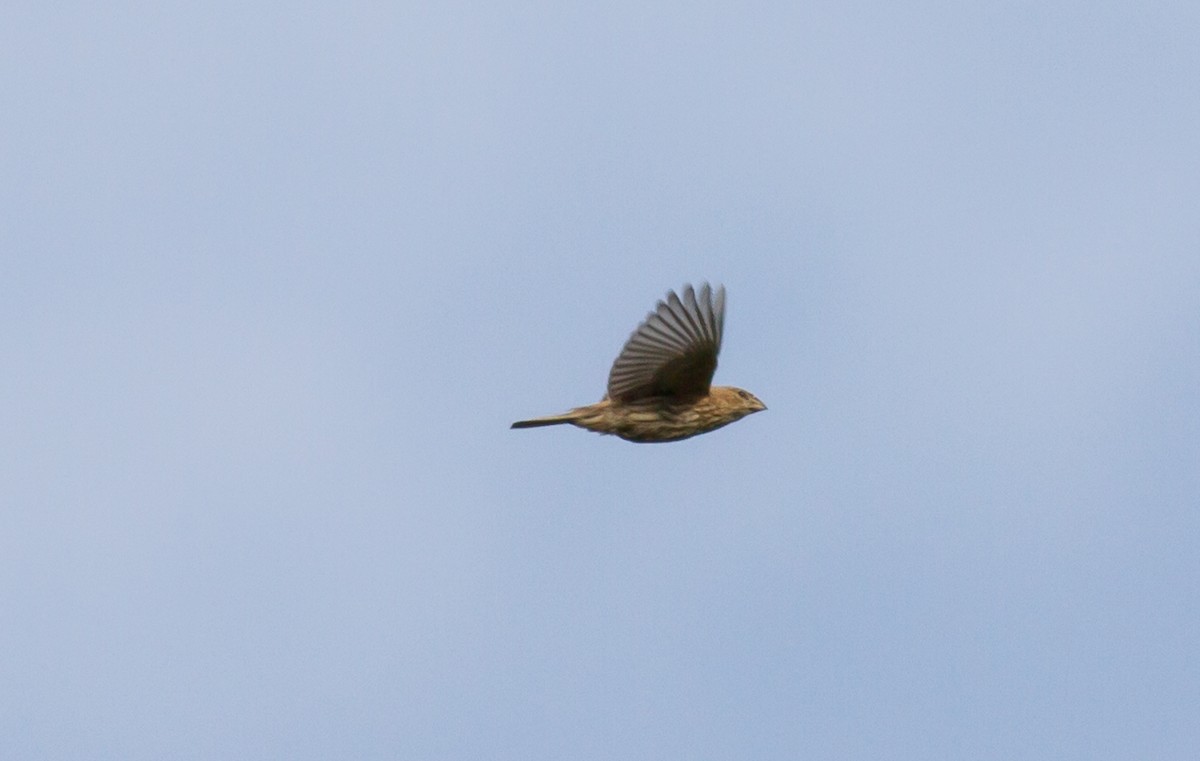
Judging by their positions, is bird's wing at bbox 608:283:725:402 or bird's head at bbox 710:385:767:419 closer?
bird's wing at bbox 608:283:725:402

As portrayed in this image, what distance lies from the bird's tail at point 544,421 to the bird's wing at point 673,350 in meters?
0.40

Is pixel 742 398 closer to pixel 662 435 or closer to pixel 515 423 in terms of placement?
pixel 662 435

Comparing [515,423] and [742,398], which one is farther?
[742,398]

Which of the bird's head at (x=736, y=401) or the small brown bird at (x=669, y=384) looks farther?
the bird's head at (x=736, y=401)

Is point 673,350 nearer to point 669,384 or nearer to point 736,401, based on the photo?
point 669,384

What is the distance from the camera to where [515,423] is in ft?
50.6

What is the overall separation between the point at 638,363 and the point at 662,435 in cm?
87

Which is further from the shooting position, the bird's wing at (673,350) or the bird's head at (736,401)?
the bird's head at (736,401)

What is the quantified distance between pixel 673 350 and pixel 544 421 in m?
1.15

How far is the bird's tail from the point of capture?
15391 millimetres

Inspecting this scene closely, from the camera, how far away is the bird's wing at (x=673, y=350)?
48.5ft

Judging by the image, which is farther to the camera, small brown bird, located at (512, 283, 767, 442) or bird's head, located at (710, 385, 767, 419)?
bird's head, located at (710, 385, 767, 419)

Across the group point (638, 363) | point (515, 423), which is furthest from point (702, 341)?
point (515, 423)

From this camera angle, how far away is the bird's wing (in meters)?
14.8
